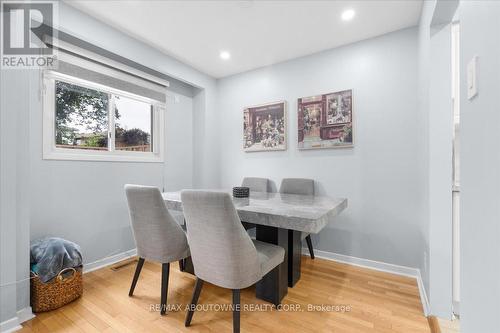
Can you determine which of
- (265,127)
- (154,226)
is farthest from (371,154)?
(154,226)

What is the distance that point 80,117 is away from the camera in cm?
244

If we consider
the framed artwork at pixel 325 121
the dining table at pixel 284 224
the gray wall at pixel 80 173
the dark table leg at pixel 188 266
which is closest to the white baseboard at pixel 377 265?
the dining table at pixel 284 224

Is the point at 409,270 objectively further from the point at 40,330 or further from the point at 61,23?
the point at 61,23

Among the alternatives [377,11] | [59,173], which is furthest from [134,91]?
[377,11]

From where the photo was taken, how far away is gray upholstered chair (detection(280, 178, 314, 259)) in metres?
2.71

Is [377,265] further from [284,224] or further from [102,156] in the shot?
[102,156]

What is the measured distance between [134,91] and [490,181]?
128 inches

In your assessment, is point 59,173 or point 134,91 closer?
point 59,173

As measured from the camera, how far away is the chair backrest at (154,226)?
165 centimetres

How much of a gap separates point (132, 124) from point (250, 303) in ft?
8.39

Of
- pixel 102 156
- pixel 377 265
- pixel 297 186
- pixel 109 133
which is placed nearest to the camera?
pixel 377 265

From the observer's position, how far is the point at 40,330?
1.53 meters

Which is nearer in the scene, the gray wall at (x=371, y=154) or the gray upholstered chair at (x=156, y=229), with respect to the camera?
the gray upholstered chair at (x=156, y=229)

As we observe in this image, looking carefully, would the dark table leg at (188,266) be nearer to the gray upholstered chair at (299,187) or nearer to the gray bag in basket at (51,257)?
the gray bag in basket at (51,257)
